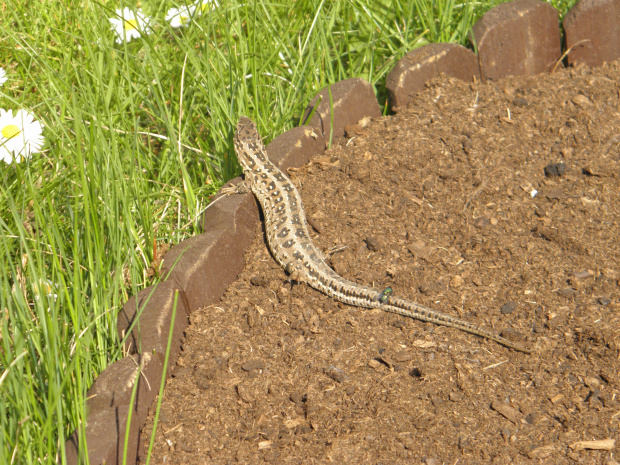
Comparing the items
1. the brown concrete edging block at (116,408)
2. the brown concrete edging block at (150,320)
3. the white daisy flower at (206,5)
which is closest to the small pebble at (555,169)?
the white daisy flower at (206,5)

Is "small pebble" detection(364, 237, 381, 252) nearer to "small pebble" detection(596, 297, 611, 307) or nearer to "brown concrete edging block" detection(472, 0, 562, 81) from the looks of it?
"small pebble" detection(596, 297, 611, 307)

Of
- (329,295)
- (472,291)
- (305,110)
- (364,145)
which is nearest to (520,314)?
(472,291)

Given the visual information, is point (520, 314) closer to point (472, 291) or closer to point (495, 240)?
point (472, 291)

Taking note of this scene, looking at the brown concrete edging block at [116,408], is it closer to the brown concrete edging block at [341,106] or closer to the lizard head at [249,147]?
the lizard head at [249,147]

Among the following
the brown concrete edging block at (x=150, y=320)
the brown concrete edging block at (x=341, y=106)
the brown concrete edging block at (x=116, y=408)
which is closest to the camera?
the brown concrete edging block at (x=116, y=408)

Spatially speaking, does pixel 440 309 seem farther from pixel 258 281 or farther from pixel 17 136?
pixel 17 136

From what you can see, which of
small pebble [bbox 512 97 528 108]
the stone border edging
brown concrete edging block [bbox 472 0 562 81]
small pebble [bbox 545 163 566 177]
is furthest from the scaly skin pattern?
brown concrete edging block [bbox 472 0 562 81]

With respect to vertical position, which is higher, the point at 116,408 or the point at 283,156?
the point at 283,156

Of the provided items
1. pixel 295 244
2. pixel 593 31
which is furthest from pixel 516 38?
pixel 295 244
